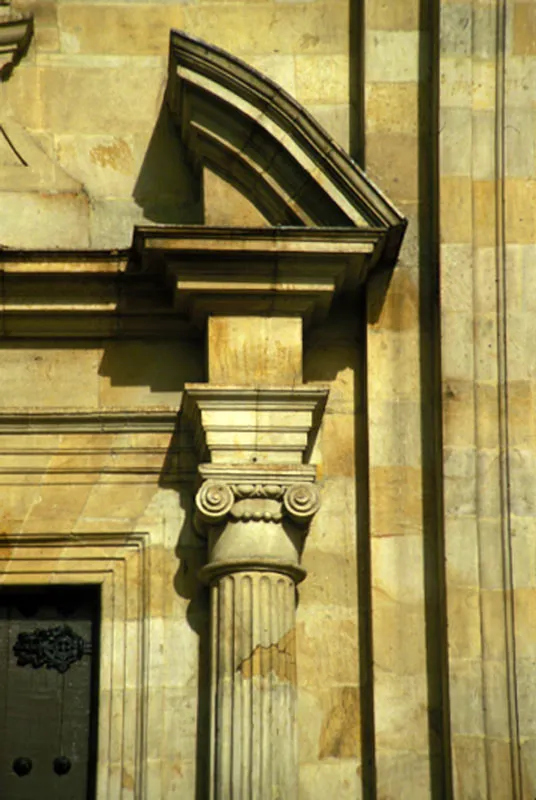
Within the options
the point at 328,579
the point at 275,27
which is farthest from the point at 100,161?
the point at 328,579

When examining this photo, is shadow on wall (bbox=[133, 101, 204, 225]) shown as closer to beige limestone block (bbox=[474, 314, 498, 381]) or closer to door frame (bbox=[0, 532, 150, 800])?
beige limestone block (bbox=[474, 314, 498, 381])

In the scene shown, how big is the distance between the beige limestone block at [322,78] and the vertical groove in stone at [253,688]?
118 inches

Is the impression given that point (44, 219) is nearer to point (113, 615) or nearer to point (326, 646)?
point (113, 615)

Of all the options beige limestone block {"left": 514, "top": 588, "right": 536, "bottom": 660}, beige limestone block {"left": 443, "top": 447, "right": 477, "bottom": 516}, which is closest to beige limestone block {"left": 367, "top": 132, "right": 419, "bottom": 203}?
beige limestone block {"left": 443, "top": 447, "right": 477, "bottom": 516}

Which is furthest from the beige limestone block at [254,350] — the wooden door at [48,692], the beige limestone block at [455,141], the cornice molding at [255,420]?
the wooden door at [48,692]

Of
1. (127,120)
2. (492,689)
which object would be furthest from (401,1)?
(492,689)

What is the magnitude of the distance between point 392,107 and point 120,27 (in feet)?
5.78

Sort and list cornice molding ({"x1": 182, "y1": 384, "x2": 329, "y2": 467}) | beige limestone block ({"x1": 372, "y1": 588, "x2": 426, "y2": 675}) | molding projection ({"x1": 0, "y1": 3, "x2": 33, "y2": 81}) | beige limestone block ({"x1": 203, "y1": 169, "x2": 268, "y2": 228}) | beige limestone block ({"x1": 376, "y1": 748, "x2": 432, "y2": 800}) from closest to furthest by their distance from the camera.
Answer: beige limestone block ({"x1": 376, "y1": 748, "x2": 432, "y2": 800}) < beige limestone block ({"x1": 372, "y1": 588, "x2": 426, "y2": 675}) < cornice molding ({"x1": 182, "y1": 384, "x2": 329, "y2": 467}) < beige limestone block ({"x1": 203, "y1": 169, "x2": 268, "y2": 228}) < molding projection ({"x1": 0, "y1": 3, "x2": 33, "y2": 81})

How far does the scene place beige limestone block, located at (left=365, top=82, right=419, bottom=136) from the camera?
50.2 ft

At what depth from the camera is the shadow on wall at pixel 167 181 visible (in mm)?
15469

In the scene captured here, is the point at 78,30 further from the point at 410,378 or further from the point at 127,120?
the point at 410,378

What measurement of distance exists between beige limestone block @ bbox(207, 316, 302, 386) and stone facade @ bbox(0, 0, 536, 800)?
0.05ft

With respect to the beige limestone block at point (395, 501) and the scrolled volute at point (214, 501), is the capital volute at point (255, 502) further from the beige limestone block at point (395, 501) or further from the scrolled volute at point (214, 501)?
the beige limestone block at point (395, 501)

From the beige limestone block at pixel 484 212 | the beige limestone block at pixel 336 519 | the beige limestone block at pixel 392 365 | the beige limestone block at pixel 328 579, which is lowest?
the beige limestone block at pixel 328 579
